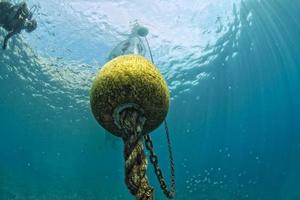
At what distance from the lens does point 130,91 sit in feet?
10.9

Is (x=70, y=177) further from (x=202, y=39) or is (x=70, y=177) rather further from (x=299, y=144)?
(x=202, y=39)

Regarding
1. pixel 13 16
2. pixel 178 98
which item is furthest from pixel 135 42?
pixel 178 98

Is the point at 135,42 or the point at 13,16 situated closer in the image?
the point at 13,16

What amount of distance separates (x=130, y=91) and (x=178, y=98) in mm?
29174

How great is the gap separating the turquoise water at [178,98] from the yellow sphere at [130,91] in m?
13.8

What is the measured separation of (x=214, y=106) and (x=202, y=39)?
14568mm

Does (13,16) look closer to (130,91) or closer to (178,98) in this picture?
(130,91)

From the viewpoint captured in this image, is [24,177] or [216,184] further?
[24,177]

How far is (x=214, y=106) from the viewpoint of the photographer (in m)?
→ 34.6

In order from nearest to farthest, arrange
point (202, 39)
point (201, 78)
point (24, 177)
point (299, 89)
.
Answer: point (202, 39), point (201, 78), point (299, 89), point (24, 177)

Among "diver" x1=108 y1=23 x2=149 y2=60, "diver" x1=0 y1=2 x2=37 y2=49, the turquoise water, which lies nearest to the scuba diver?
"diver" x1=108 y1=23 x2=149 y2=60

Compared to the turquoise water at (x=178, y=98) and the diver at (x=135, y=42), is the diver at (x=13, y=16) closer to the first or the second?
the turquoise water at (x=178, y=98)

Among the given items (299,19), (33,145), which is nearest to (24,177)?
(33,145)

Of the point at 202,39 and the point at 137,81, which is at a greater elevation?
the point at 202,39
